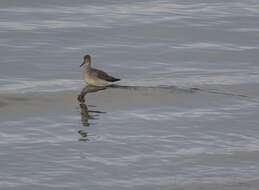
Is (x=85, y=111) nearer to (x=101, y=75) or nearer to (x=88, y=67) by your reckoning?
(x=101, y=75)

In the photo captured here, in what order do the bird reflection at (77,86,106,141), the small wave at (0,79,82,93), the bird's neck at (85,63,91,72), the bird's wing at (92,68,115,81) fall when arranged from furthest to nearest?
the bird's neck at (85,63,91,72) < the bird's wing at (92,68,115,81) < the small wave at (0,79,82,93) < the bird reflection at (77,86,106,141)

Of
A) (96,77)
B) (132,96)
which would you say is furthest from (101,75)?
(132,96)

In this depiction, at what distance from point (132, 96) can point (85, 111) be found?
3.64 feet

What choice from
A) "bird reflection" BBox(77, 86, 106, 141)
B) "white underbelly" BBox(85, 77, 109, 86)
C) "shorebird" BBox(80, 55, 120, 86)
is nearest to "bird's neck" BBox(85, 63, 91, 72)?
"shorebird" BBox(80, 55, 120, 86)

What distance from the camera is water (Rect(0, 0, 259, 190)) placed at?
33.4 ft

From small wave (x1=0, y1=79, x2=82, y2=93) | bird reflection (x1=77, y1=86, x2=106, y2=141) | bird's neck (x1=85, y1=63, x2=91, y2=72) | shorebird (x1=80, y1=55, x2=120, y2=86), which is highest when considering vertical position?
bird's neck (x1=85, y1=63, x2=91, y2=72)

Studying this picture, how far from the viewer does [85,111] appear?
41.7ft

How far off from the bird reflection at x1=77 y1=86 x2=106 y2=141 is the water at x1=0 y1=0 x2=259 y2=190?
0.08 feet

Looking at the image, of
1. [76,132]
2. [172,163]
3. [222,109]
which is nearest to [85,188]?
[172,163]

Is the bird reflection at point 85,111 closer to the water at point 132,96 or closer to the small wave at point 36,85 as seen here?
the water at point 132,96

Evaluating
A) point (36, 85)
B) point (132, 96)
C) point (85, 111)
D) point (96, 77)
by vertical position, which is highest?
point (96, 77)

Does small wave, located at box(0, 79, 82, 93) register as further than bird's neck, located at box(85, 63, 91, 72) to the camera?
No

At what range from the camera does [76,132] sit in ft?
37.7

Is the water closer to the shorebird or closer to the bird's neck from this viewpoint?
the shorebird
